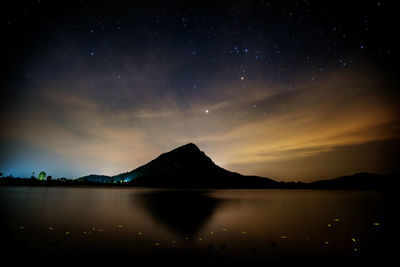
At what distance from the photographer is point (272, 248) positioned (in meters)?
12.7

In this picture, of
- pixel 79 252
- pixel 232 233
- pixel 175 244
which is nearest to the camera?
pixel 79 252

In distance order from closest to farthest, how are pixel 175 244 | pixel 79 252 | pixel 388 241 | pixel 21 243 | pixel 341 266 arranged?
pixel 341 266, pixel 79 252, pixel 21 243, pixel 175 244, pixel 388 241

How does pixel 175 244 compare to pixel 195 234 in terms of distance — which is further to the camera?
pixel 195 234

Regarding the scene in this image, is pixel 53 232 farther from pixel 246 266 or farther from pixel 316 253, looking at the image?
pixel 316 253

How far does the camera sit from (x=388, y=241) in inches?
572

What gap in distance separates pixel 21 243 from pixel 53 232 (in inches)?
151

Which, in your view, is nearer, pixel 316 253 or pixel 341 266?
pixel 341 266

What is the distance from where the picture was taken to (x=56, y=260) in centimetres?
895

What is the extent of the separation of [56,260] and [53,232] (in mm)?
7855

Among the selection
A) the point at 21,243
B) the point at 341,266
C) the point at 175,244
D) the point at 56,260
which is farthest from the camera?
the point at 175,244

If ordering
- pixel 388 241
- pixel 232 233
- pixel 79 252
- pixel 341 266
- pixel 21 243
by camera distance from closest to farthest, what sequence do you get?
pixel 341 266 < pixel 79 252 < pixel 21 243 < pixel 388 241 < pixel 232 233

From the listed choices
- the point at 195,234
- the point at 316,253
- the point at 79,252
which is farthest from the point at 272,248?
the point at 79,252

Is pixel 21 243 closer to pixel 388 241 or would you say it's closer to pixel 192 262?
pixel 192 262

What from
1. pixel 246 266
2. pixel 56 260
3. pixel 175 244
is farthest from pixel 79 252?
pixel 246 266
